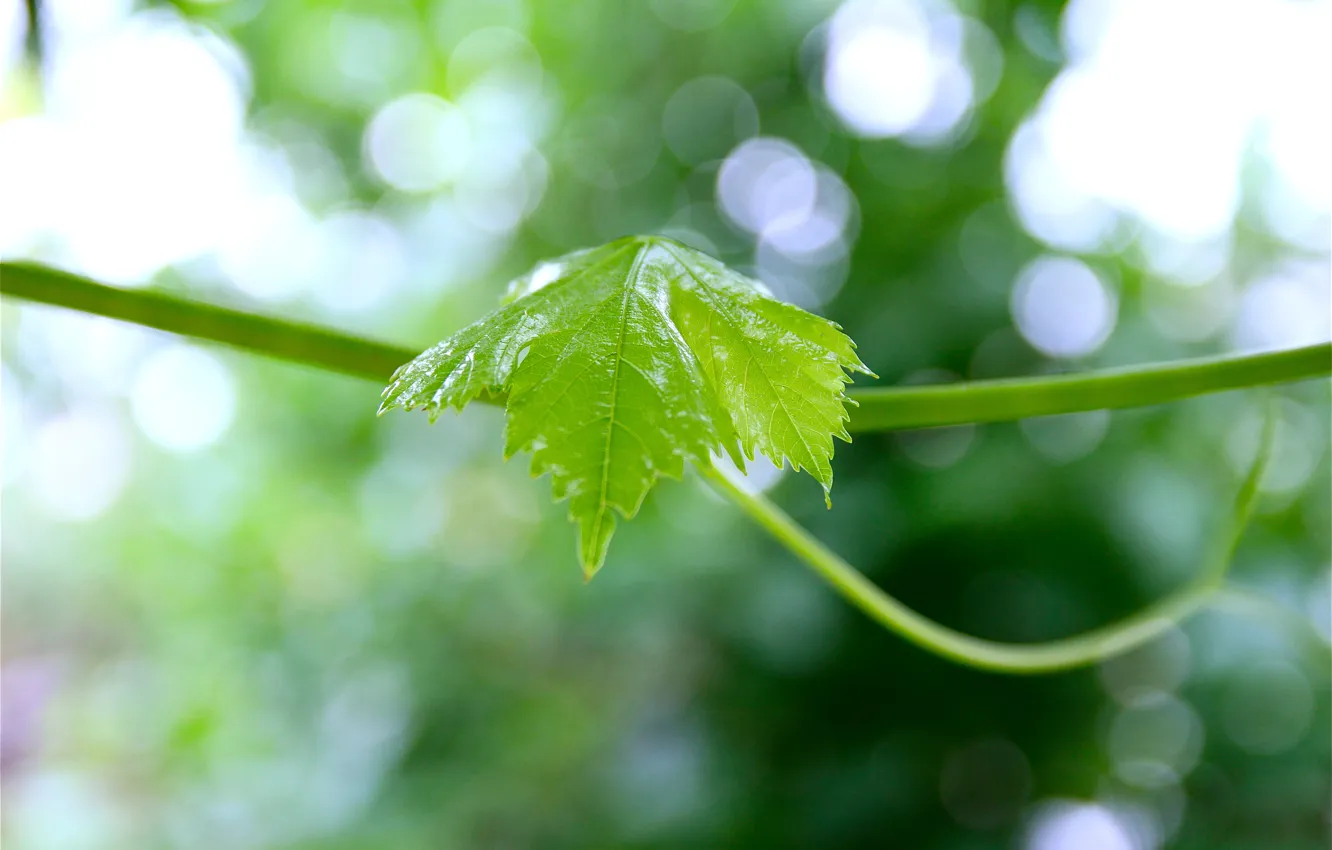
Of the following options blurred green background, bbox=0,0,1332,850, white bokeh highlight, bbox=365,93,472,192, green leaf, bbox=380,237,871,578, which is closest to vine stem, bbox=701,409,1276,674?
green leaf, bbox=380,237,871,578

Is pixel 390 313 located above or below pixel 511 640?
above

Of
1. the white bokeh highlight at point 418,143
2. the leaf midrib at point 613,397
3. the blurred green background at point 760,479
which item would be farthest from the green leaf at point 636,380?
the white bokeh highlight at point 418,143

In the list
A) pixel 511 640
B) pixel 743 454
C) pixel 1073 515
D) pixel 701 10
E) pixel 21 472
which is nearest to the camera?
pixel 743 454

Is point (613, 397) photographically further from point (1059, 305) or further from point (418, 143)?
point (418, 143)

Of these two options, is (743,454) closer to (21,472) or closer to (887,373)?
(887,373)

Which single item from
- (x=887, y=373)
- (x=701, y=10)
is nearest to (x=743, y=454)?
(x=887, y=373)

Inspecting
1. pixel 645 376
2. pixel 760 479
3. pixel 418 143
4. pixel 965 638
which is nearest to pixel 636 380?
pixel 645 376

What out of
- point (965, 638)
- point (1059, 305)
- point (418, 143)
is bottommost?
point (965, 638)

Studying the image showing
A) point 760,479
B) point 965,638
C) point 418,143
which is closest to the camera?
point 965,638
